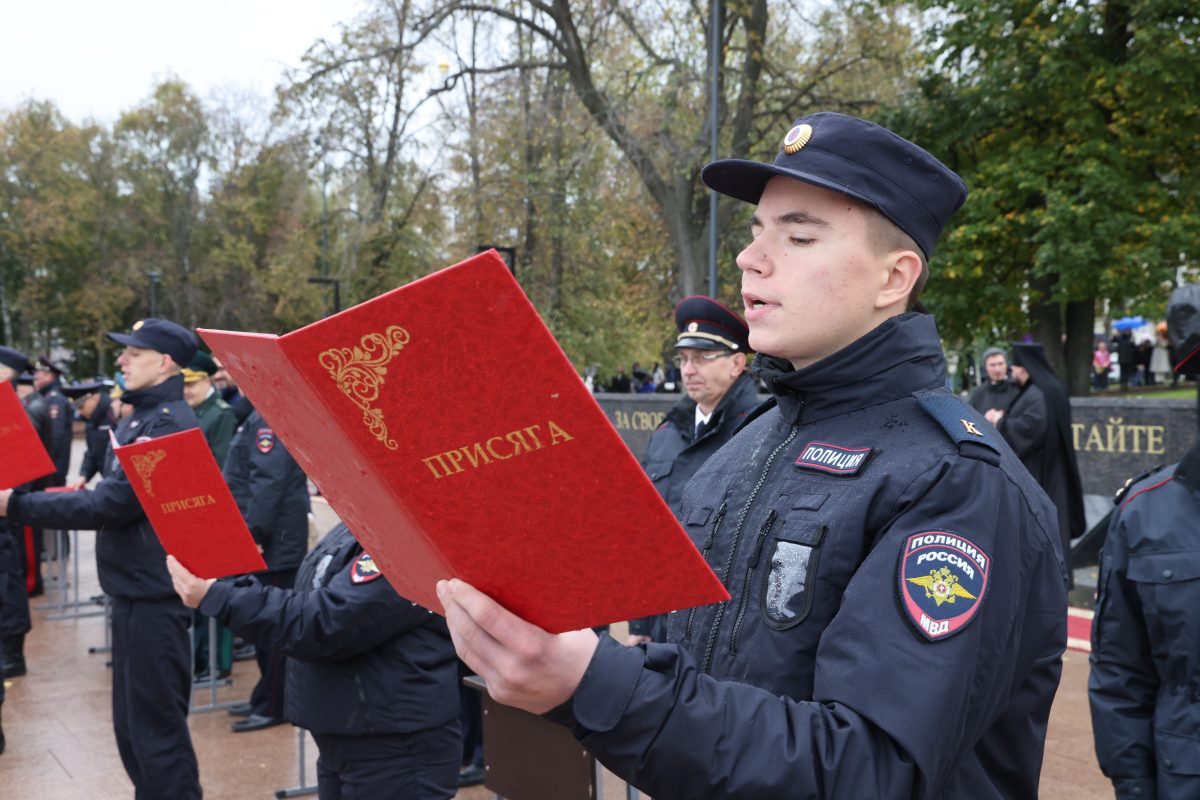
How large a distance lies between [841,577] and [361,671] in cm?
229

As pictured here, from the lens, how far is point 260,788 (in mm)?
5984

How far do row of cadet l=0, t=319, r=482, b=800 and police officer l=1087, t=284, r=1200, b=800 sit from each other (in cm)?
194

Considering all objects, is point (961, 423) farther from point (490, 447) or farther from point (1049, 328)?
point (1049, 328)

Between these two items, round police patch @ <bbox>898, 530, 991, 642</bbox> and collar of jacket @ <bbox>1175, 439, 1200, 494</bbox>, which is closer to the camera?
round police patch @ <bbox>898, 530, 991, 642</bbox>

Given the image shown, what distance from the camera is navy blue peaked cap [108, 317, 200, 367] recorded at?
576 cm

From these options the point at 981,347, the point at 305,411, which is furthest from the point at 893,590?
the point at 981,347

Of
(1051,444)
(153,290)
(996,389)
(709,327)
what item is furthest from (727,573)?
(153,290)

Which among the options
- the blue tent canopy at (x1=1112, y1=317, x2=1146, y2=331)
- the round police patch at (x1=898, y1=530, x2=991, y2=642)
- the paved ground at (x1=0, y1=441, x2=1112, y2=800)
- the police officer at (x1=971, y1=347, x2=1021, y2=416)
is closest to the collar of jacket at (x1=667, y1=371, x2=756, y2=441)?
the paved ground at (x1=0, y1=441, x2=1112, y2=800)

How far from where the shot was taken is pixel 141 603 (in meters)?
5.14

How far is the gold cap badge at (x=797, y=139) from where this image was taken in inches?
69.1

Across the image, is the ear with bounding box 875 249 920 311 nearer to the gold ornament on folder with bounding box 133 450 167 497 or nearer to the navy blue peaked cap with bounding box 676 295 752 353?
the gold ornament on folder with bounding box 133 450 167 497

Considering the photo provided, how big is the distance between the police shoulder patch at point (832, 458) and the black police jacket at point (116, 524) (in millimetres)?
4057

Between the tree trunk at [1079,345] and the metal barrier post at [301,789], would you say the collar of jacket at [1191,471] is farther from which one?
the tree trunk at [1079,345]

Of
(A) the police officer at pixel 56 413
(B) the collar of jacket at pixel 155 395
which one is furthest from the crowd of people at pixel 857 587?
(A) the police officer at pixel 56 413
